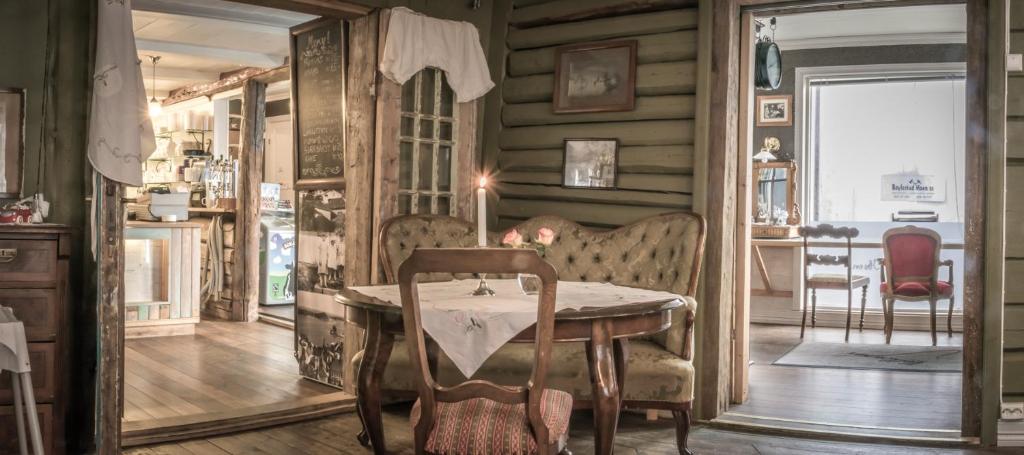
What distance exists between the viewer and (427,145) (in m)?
5.46

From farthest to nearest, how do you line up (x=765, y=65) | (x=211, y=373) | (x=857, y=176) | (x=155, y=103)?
(x=155, y=103), (x=857, y=176), (x=765, y=65), (x=211, y=373)

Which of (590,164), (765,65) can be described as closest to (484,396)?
(590,164)

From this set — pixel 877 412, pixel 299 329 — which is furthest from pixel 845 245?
pixel 299 329

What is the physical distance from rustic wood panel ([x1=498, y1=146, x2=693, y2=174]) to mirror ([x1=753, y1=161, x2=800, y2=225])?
458 cm

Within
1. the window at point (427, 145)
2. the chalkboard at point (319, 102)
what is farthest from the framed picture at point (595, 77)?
the chalkboard at point (319, 102)

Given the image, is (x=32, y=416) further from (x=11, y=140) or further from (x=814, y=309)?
(x=814, y=309)

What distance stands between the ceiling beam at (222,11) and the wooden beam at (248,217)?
1499 mm

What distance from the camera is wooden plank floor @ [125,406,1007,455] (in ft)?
13.5

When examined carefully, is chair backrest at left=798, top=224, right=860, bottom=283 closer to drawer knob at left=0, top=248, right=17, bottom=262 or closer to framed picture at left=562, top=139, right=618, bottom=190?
framed picture at left=562, top=139, right=618, bottom=190

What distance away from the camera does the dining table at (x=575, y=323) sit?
9.96ft

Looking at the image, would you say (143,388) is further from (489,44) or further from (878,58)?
(878,58)

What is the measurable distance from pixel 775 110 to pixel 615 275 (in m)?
5.40

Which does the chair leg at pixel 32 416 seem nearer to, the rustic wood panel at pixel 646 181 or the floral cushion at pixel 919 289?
the rustic wood panel at pixel 646 181

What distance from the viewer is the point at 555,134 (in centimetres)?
549
